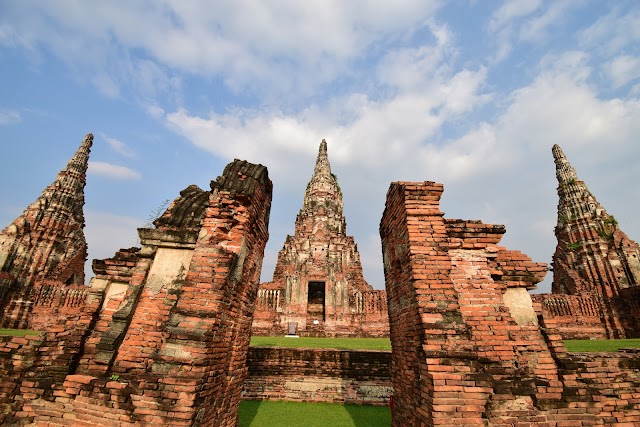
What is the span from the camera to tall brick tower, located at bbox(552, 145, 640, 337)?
18.8 m

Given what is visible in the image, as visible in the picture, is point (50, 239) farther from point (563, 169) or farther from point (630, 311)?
point (563, 169)

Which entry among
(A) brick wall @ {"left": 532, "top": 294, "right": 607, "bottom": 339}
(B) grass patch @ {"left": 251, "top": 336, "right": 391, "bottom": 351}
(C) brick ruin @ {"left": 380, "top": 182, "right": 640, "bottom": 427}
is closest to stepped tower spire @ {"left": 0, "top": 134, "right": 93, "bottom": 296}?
(B) grass patch @ {"left": 251, "top": 336, "right": 391, "bottom": 351}

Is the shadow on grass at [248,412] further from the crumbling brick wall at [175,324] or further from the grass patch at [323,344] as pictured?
the grass patch at [323,344]

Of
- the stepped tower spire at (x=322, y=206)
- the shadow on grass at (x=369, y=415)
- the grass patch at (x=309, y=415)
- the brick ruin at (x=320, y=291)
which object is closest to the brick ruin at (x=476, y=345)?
the shadow on grass at (x=369, y=415)

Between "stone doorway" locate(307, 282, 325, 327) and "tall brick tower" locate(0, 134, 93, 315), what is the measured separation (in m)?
17.9

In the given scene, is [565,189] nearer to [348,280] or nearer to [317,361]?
[348,280]

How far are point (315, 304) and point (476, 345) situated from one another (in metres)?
19.5

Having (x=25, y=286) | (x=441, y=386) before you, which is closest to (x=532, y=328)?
(x=441, y=386)

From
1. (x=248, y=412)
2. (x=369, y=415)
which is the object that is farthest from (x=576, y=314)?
(x=248, y=412)

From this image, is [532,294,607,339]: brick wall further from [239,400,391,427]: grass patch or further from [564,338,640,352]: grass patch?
[239,400,391,427]: grass patch

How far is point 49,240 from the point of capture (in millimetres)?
21797

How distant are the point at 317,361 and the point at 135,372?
4.89 metres

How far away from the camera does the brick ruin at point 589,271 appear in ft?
57.6

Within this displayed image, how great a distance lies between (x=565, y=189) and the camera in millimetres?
23531
